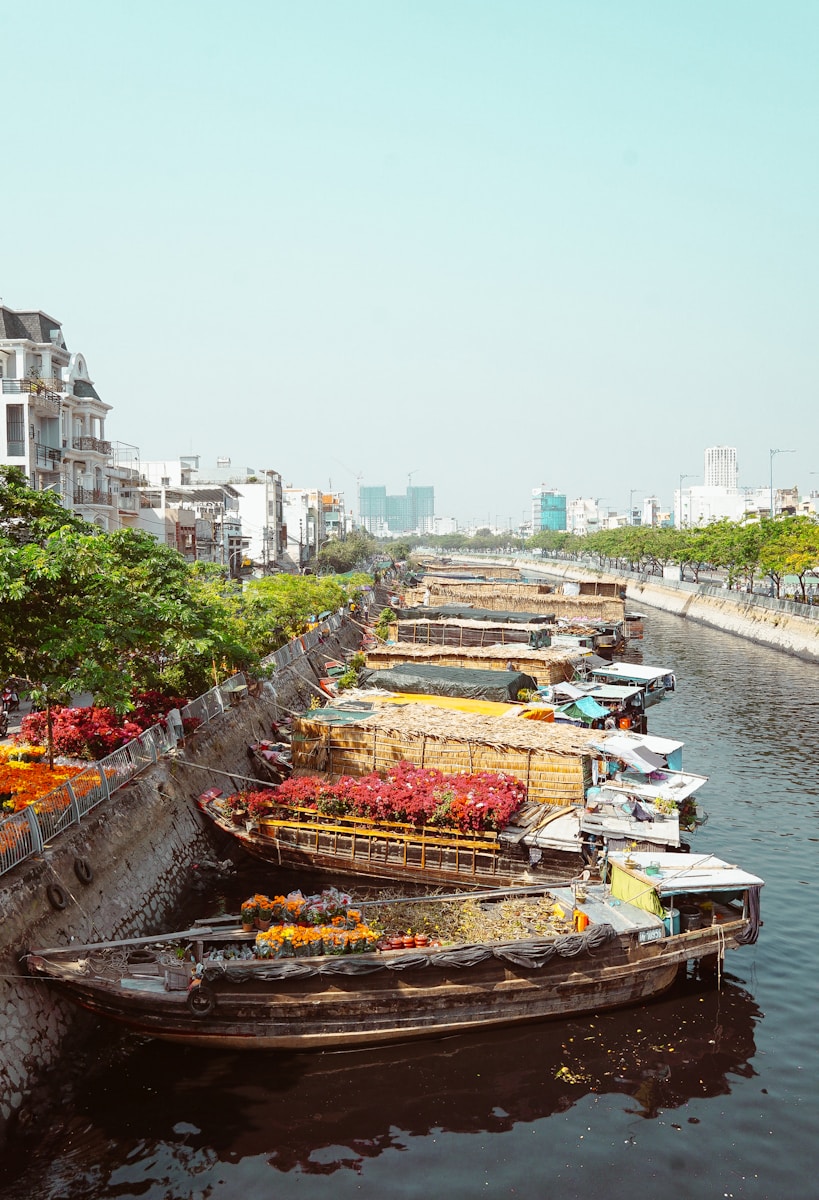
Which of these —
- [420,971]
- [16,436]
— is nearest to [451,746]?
[420,971]

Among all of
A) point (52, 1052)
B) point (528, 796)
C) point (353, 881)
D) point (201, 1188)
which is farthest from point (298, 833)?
point (201, 1188)

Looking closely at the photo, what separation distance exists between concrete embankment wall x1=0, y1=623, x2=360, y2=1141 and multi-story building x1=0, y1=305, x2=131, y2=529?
20661 mm

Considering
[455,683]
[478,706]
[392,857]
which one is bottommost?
[392,857]

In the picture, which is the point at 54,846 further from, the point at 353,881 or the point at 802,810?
the point at 802,810

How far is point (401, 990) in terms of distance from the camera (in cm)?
1820

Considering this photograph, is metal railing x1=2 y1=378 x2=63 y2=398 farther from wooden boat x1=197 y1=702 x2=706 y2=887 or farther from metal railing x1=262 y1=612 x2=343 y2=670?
wooden boat x1=197 y1=702 x2=706 y2=887

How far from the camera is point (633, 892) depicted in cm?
2105

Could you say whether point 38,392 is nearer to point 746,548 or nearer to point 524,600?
point 524,600

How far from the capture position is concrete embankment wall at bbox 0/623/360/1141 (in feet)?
53.1

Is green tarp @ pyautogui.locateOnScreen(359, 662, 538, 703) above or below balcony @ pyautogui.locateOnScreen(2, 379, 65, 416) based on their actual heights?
below

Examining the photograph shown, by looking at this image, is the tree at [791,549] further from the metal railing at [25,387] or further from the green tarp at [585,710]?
the metal railing at [25,387]

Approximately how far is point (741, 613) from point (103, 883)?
7587 centimetres

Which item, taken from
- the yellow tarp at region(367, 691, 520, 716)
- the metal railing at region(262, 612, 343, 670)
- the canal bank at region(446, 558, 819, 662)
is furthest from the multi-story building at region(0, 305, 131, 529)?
the canal bank at region(446, 558, 819, 662)

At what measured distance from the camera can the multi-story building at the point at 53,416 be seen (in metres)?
49.1
